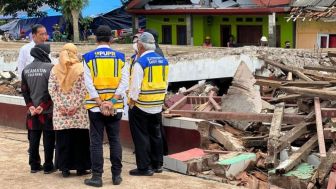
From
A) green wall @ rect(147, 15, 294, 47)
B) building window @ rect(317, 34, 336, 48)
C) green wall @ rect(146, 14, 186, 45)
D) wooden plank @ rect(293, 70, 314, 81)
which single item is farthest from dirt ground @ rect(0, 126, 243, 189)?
green wall @ rect(146, 14, 186, 45)

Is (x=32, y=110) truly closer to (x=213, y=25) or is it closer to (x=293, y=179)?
(x=293, y=179)

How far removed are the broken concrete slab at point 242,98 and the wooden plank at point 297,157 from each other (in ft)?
4.46

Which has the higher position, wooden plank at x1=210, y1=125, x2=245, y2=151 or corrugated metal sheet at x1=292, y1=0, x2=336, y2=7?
corrugated metal sheet at x1=292, y1=0, x2=336, y2=7

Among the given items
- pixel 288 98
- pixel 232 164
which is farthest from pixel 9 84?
pixel 232 164

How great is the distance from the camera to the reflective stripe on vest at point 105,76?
674cm

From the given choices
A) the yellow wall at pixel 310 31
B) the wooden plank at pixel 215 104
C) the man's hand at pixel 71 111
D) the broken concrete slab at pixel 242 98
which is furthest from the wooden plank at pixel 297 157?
the yellow wall at pixel 310 31

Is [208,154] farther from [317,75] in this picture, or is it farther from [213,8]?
[213,8]

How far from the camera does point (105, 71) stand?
6770mm

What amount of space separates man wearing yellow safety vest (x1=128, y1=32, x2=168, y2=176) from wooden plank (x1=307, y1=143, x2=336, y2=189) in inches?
77.1

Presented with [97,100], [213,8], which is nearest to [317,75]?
[97,100]

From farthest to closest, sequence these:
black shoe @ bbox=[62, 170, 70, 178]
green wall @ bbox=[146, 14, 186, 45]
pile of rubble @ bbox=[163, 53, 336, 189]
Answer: green wall @ bbox=[146, 14, 186, 45] < black shoe @ bbox=[62, 170, 70, 178] < pile of rubble @ bbox=[163, 53, 336, 189]

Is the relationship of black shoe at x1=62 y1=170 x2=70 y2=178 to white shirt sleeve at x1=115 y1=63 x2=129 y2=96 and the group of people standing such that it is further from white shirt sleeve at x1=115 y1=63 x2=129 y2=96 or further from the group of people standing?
white shirt sleeve at x1=115 y1=63 x2=129 y2=96

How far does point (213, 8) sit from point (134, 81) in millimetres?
25847

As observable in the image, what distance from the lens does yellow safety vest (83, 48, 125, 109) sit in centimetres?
673
